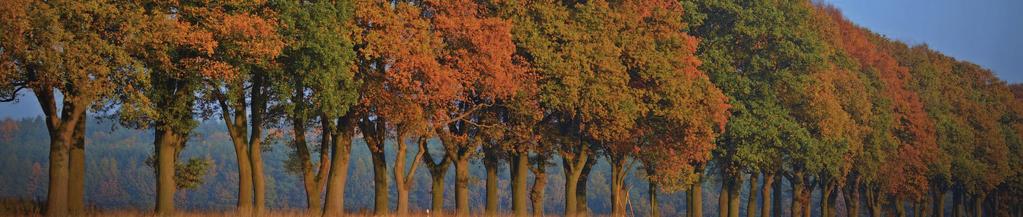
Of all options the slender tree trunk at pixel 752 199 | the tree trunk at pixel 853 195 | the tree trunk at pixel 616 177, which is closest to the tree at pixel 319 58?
the tree trunk at pixel 616 177

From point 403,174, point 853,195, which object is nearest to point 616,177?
point 403,174

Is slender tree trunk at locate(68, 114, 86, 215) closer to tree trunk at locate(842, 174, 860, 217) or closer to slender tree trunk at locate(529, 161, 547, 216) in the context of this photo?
slender tree trunk at locate(529, 161, 547, 216)

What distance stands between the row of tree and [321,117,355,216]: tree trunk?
77 mm

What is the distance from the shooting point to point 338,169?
153ft

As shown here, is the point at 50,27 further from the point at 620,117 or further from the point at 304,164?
the point at 620,117

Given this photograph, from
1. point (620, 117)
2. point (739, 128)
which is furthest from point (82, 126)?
point (739, 128)

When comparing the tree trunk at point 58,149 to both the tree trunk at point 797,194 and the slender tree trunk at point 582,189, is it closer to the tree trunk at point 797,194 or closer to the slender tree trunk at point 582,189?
the slender tree trunk at point 582,189

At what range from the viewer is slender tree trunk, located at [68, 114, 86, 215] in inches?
1551

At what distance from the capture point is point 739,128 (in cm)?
6328

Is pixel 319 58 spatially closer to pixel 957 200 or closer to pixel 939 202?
pixel 939 202

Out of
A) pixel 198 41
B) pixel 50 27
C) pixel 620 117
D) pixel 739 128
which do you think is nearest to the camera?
pixel 50 27

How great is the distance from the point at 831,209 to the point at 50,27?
67.9 metres

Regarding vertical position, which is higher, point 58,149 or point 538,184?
point 58,149

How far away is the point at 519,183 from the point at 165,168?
19035 mm
